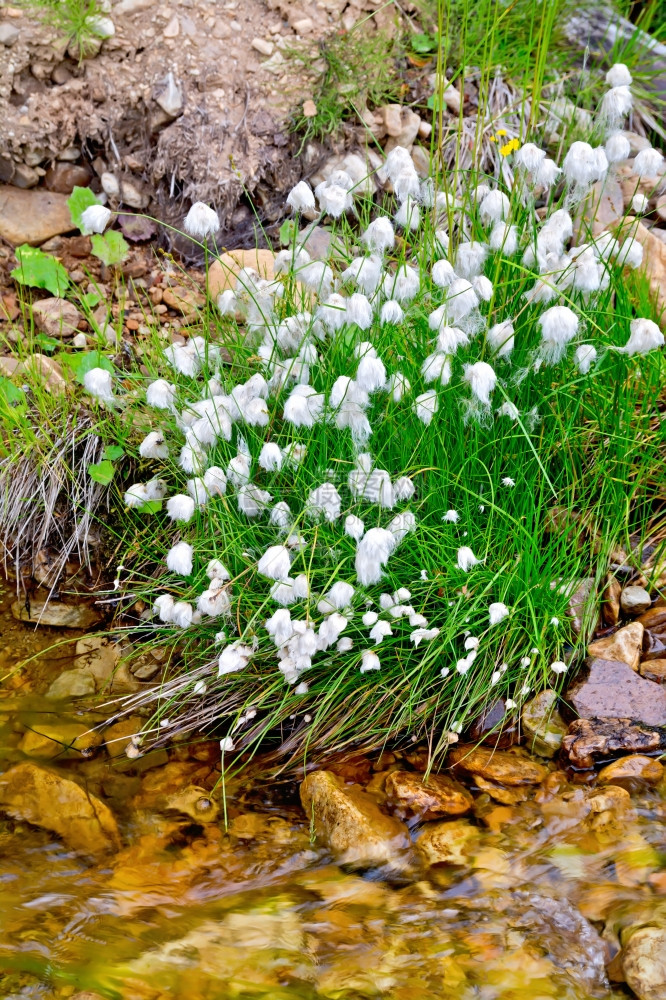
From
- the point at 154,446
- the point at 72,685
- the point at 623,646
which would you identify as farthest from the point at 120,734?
the point at 623,646

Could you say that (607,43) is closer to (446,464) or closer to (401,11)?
(401,11)

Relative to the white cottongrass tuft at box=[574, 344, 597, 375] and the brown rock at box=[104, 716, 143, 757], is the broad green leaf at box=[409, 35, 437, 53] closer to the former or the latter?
the white cottongrass tuft at box=[574, 344, 597, 375]

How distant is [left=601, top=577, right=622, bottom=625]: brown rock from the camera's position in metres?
2.74

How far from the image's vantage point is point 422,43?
14.2 ft

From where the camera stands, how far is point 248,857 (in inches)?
91.0

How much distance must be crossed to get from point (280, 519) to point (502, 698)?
2.99 ft

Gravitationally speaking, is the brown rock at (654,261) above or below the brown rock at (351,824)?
above

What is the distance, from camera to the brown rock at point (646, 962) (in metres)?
1.87

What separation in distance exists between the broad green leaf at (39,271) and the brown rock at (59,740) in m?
1.85

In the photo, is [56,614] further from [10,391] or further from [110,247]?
[110,247]

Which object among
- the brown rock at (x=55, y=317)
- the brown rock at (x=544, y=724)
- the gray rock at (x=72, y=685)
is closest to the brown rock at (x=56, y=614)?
the gray rock at (x=72, y=685)

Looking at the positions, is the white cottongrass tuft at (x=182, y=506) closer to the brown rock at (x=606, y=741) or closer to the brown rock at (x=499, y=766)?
the brown rock at (x=499, y=766)

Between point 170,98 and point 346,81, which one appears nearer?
point 170,98

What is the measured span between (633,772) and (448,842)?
59 centimetres
